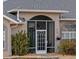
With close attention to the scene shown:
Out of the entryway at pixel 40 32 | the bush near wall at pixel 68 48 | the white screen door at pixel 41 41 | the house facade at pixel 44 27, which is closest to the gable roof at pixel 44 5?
the house facade at pixel 44 27

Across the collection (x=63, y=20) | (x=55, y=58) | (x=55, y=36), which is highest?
(x=63, y=20)

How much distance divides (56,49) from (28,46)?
277 centimetres

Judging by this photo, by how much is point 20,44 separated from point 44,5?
6.36 m

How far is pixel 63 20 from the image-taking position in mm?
24531

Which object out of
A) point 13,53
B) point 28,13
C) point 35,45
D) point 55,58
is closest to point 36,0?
point 28,13

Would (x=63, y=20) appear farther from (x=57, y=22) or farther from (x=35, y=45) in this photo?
(x=35, y=45)

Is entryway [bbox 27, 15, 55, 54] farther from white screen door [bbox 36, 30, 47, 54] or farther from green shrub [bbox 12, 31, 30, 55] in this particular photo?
green shrub [bbox 12, 31, 30, 55]

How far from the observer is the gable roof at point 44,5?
2608cm

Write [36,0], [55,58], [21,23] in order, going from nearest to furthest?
[55,58] < [21,23] < [36,0]

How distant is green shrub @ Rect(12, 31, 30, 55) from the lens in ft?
71.3

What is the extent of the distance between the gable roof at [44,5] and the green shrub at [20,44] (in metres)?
4.40

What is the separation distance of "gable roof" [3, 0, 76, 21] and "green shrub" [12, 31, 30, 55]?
4.40 m

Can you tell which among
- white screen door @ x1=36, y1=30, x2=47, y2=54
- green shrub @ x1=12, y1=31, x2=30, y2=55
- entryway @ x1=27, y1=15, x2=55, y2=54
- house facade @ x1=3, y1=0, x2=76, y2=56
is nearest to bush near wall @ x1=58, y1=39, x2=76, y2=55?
house facade @ x1=3, y1=0, x2=76, y2=56

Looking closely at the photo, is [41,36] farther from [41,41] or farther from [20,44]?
[20,44]
